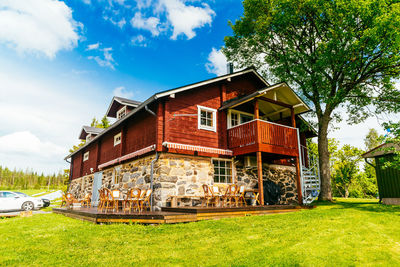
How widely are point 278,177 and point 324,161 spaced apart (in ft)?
8.62

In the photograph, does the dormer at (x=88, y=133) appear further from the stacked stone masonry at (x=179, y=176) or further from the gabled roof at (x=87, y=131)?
the stacked stone masonry at (x=179, y=176)

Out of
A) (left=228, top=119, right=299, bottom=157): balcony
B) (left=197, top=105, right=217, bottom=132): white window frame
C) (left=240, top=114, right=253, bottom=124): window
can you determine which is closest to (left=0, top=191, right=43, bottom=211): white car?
(left=197, top=105, right=217, bottom=132): white window frame

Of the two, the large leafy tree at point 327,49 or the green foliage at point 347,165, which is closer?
the large leafy tree at point 327,49

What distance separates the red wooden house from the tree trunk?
1.02 metres

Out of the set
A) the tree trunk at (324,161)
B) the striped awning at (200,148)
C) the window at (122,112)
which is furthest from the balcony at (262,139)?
the window at (122,112)

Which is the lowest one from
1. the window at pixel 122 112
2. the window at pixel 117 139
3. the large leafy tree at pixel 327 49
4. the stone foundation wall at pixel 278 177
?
the stone foundation wall at pixel 278 177

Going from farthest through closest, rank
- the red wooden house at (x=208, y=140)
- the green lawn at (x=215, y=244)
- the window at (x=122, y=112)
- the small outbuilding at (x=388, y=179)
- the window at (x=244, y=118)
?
the window at (x=122, y=112)
the window at (x=244, y=118)
the small outbuilding at (x=388, y=179)
the red wooden house at (x=208, y=140)
the green lawn at (x=215, y=244)

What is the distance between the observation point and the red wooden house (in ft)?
33.7

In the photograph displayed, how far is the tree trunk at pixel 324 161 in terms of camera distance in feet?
44.6

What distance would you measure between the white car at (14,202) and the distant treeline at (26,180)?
187 feet

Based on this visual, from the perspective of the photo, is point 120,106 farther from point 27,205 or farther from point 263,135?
point 263,135

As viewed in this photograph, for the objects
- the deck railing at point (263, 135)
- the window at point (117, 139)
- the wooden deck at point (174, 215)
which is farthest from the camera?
the window at point (117, 139)

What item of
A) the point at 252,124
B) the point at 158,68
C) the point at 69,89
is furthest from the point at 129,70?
the point at 252,124

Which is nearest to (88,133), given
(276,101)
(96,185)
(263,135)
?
(96,185)
